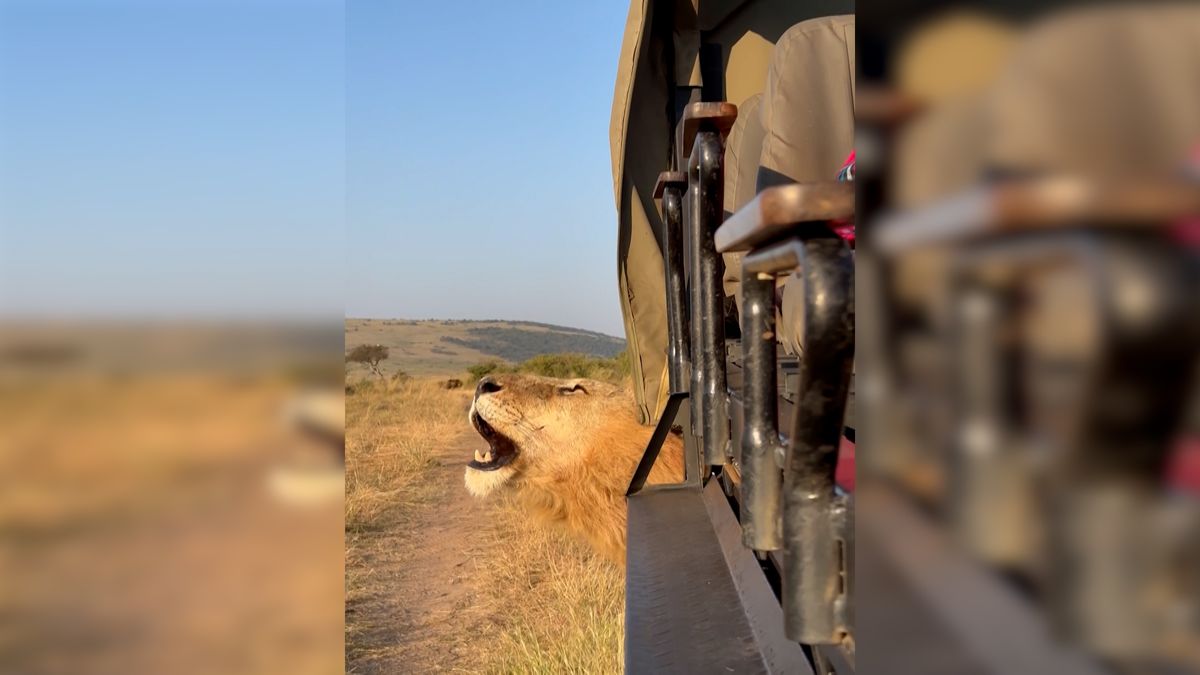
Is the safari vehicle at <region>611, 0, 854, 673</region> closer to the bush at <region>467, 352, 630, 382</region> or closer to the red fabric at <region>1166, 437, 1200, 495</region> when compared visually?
the red fabric at <region>1166, 437, 1200, 495</region>

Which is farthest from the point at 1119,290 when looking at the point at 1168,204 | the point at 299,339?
the point at 299,339

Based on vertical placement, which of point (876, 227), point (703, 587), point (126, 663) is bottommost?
point (703, 587)

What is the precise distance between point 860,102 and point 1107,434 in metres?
0.20

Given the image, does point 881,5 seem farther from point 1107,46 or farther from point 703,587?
point 703,587

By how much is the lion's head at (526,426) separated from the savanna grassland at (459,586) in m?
0.84

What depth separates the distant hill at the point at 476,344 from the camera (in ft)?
63.6

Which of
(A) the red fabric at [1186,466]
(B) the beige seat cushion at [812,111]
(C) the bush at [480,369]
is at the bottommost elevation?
(C) the bush at [480,369]

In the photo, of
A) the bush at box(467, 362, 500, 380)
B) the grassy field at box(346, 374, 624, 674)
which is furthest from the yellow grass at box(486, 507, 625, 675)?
the bush at box(467, 362, 500, 380)

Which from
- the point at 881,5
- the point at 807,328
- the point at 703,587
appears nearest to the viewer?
the point at 881,5

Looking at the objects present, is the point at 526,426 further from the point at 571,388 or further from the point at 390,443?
the point at 390,443

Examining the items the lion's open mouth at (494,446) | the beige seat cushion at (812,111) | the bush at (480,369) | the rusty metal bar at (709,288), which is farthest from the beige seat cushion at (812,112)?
the bush at (480,369)

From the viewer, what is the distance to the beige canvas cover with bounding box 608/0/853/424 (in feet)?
14.0

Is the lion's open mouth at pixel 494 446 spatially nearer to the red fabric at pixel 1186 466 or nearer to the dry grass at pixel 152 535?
the dry grass at pixel 152 535

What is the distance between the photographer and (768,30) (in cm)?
437
